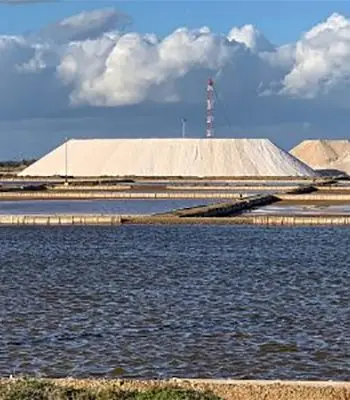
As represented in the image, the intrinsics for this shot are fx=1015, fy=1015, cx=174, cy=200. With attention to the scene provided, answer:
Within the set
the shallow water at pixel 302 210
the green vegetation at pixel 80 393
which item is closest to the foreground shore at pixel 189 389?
the green vegetation at pixel 80 393

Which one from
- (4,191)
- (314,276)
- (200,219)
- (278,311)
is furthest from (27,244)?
(4,191)

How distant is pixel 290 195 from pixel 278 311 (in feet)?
124

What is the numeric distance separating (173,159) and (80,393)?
105 m

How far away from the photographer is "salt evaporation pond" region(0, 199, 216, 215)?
39344 millimetres

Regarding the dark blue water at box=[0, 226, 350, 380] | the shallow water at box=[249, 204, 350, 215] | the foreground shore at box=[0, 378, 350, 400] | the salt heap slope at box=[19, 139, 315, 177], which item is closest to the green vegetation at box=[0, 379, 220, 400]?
the foreground shore at box=[0, 378, 350, 400]

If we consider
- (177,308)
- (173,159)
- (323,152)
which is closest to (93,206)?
(177,308)

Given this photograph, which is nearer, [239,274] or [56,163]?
[239,274]

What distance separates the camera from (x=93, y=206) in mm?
43625

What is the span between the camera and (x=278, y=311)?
13.7 metres

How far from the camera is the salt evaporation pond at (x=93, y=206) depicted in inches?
1549

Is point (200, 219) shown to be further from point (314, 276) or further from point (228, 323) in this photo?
point (228, 323)

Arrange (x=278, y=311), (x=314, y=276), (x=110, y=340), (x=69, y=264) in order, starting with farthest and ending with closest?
1. (x=69, y=264)
2. (x=314, y=276)
3. (x=278, y=311)
4. (x=110, y=340)

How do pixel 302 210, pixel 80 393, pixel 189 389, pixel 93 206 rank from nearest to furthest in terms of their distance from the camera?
pixel 80 393 < pixel 189 389 < pixel 302 210 < pixel 93 206

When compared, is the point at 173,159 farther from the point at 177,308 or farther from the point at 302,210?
the point at 177,308
